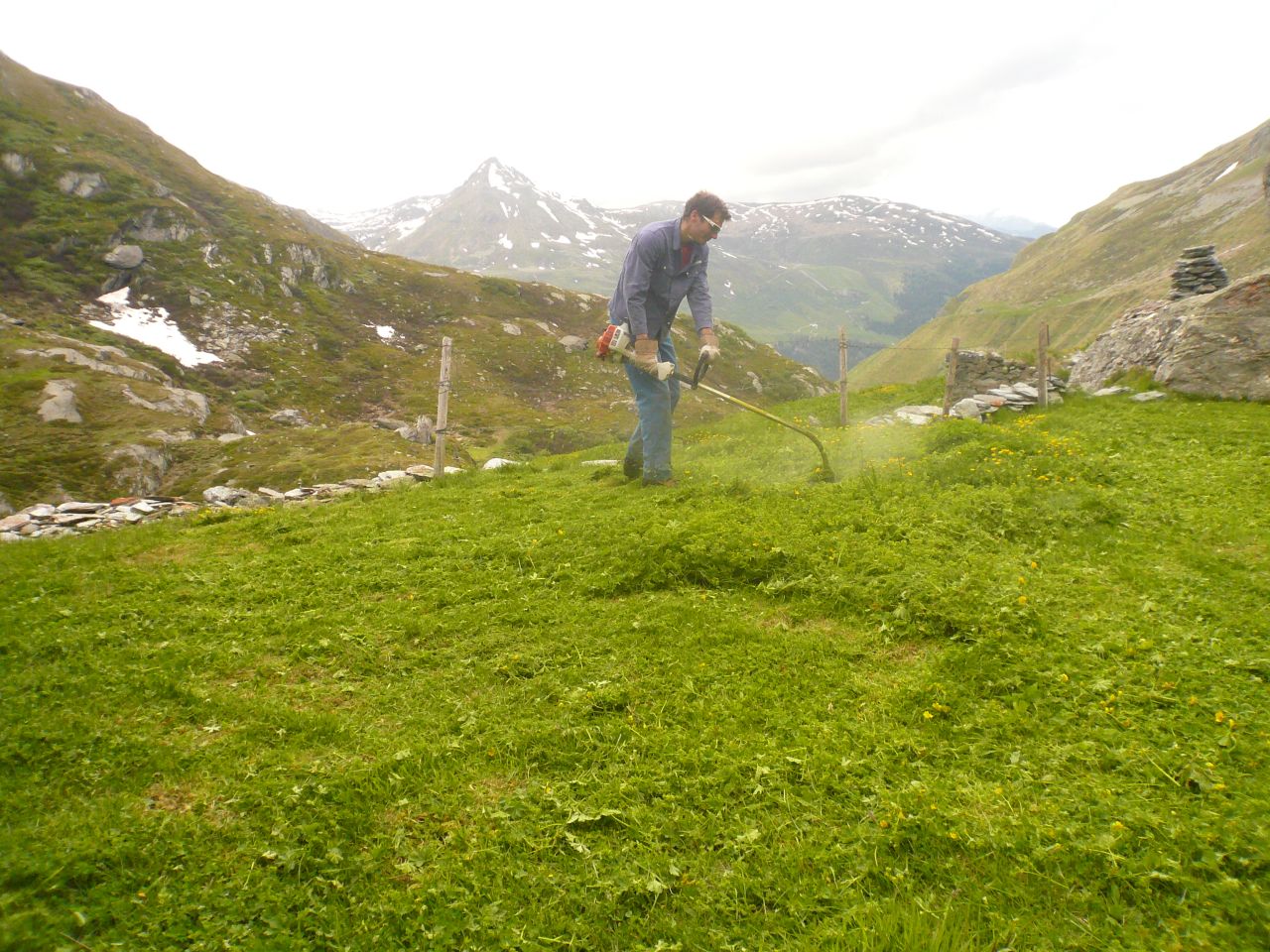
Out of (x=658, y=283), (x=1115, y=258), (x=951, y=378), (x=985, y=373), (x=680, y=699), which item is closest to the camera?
(x=680, y=699)

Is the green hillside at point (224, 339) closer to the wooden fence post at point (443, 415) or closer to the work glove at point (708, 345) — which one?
the wooden fence post at point (443, 415)

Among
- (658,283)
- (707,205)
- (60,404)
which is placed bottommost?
(60,404)

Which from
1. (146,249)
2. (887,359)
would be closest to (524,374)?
(146,249)

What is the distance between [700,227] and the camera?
9.06m

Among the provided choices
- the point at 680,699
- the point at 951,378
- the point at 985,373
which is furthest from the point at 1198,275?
the point at 680,699

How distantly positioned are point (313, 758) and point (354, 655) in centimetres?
146

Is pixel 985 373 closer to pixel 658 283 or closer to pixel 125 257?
pixel 658 283

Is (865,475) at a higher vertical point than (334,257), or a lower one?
lower

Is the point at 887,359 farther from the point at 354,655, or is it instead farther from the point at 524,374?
the point at 354,655

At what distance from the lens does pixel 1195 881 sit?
290 centimetres

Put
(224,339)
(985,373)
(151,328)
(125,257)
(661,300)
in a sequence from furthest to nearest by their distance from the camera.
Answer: (125,257)
(224,339)
(151,328)
(985,373)
(661,300)

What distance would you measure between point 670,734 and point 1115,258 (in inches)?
6716

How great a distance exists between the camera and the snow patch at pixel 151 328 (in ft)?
129

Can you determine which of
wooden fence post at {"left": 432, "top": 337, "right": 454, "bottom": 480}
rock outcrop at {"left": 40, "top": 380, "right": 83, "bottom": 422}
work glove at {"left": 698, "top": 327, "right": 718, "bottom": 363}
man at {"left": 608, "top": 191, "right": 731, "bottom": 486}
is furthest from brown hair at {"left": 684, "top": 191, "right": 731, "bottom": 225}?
rock outcrop at {"left": 40, "top": 380, "right": 83, "bottom": 422}
